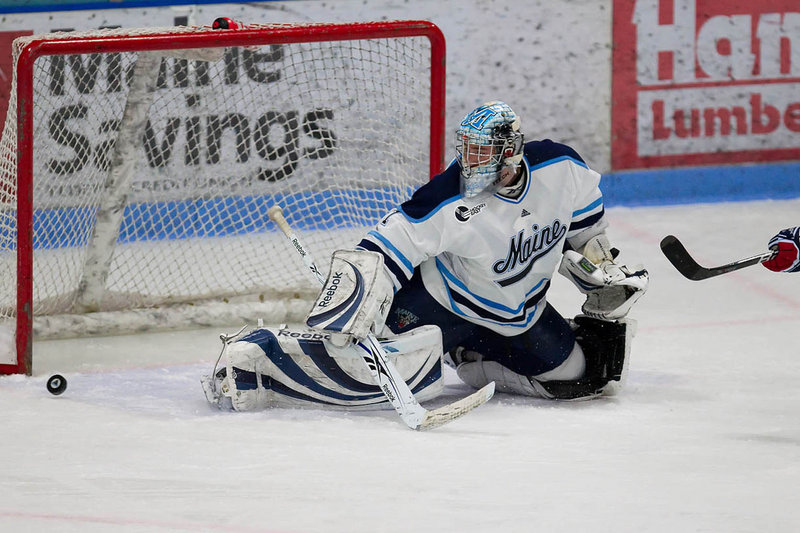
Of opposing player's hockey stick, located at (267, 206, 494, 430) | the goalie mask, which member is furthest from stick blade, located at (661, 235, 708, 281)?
opposing player's hockey stick, located at (267, 206, 494, 430)

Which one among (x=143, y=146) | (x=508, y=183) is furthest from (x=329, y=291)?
(x=143, y=146)

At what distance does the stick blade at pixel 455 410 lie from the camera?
11.9ft

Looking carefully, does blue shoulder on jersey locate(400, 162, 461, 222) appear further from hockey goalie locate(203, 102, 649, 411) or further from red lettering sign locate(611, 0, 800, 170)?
red lettering sign locate(611, 0, 800, 170)

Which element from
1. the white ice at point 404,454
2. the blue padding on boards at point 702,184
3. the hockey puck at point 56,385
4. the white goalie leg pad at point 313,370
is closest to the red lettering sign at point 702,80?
the blue padding on boards at point 702,184

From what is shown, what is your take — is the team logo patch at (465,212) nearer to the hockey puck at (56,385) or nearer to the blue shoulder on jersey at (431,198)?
the blue shoulder on jersey at (431,198)

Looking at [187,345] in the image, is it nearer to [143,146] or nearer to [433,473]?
[143,146]

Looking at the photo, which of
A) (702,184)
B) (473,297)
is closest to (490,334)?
(473,297)

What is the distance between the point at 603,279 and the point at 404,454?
766 millimetres

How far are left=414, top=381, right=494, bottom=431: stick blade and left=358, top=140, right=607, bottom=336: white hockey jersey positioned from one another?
24 cm

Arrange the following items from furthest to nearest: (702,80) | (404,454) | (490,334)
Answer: (702,80) → (490,334) → (404,454)

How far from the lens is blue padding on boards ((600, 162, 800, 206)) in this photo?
6.64 meters

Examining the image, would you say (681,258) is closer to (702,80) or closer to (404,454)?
(404,454)

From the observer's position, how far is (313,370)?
378 centimetres

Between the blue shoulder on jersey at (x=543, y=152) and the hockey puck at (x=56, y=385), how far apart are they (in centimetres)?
140
